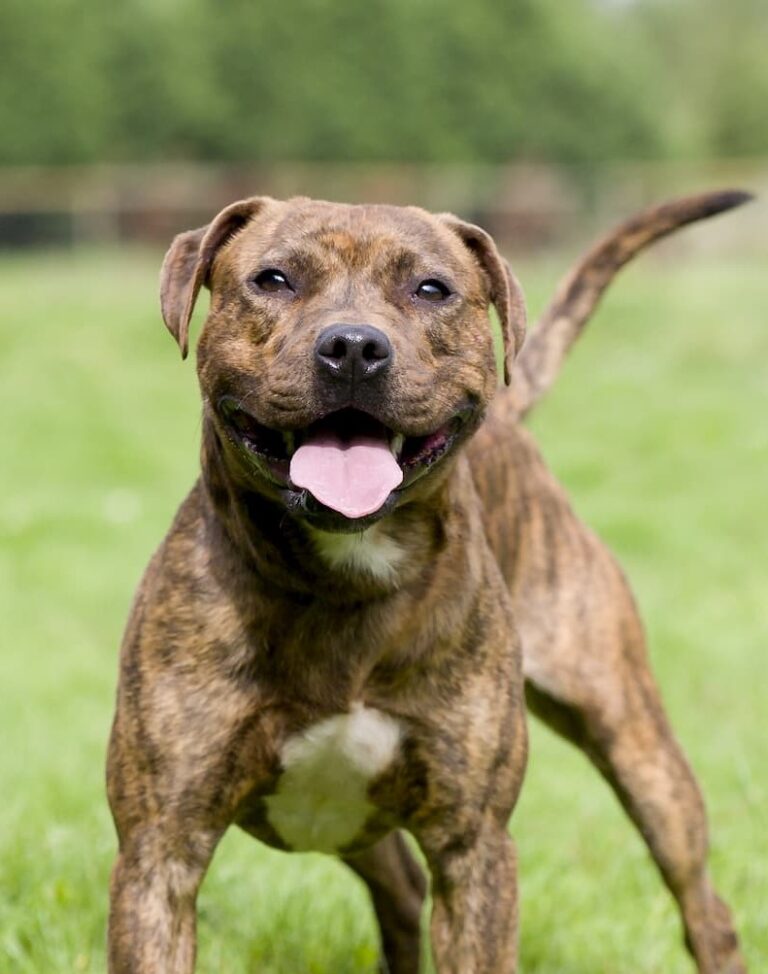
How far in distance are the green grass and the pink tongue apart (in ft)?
5.61

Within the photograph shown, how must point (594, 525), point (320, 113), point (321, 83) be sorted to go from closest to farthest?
point (594, 525) → point (320, 113) → point (321, 83)

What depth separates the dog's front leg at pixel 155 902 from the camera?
343 cm

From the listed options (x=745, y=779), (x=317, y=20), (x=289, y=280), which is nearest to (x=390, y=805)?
(x=289, y=280)

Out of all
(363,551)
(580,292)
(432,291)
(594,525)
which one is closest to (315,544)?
(363,551)

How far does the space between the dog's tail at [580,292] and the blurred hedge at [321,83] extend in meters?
35.3

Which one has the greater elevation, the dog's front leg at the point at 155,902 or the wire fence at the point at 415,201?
the dog's front leg at the point at 155,902

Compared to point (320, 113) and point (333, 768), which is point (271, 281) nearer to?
point (333, 768)

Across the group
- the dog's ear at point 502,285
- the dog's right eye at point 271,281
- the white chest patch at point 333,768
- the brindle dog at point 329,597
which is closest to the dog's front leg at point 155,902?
the brindle dog at point 329,597

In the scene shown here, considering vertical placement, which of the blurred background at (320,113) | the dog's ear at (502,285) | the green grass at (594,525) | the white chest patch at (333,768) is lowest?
the blurred background at (320,113)

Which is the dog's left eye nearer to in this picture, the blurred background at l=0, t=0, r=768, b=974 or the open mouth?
the open mouth

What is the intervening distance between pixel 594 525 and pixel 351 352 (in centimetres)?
786

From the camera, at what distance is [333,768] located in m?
3.68

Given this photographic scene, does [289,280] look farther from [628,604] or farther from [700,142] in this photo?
[700,142]

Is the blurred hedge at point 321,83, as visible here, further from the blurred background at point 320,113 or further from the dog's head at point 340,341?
the dog's head at point 340,341
